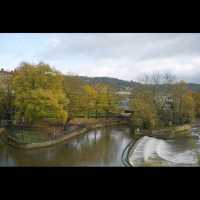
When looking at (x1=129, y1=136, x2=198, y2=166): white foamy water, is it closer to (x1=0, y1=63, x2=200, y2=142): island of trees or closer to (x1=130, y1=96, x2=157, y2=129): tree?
(x1=130, y1=96, x2=157, y2=129): tree

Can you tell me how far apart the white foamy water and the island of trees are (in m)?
2.14

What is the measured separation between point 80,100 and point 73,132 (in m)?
1.25

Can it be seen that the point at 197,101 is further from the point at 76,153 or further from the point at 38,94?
the point at 38,94

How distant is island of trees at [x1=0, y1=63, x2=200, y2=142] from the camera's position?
348 inches

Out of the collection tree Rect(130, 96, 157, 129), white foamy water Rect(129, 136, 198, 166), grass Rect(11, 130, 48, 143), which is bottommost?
white foamy water Rect(129, 136, 198, 166)

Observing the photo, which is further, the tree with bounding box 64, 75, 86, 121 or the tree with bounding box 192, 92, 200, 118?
the tree with bounding box 192, 92, 200, 118

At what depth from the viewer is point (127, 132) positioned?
11.7 meters

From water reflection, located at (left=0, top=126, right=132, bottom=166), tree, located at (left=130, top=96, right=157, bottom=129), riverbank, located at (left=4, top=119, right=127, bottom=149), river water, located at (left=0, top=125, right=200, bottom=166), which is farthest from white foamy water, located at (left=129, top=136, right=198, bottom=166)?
riverbank, located at (left=4, top=119, right=127, bottom=149)

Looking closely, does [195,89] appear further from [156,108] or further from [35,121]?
[35,121]

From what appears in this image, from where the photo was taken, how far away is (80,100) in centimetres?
1066

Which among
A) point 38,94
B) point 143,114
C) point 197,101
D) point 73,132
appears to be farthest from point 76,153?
point 197,101

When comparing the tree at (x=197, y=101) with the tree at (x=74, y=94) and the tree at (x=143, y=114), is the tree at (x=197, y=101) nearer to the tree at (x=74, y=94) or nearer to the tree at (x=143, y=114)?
the tree at (x=143, y=114)
